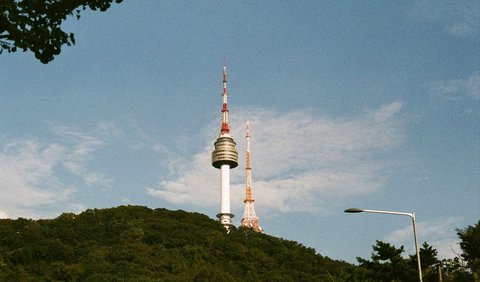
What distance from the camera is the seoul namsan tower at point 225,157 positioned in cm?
12575

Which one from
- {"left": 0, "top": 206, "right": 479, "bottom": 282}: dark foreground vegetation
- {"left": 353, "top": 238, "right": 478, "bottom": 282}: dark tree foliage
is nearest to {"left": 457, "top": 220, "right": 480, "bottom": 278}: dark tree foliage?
{"left": 353, "top": 238, "right": 478, "bottom": 282}: dark tree foliage

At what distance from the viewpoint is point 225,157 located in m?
131

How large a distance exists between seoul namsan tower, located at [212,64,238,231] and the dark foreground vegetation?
1672 cm

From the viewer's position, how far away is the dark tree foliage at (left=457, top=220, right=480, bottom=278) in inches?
1449

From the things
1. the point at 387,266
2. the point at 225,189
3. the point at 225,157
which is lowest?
the point at 387,266

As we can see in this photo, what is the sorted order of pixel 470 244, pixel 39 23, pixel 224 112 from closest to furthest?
pixel 39 23
pixel 470 244
pixel 224 112

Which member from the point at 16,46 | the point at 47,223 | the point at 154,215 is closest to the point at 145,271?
the point at 47,223

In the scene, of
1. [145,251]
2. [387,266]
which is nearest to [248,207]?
[145,251]

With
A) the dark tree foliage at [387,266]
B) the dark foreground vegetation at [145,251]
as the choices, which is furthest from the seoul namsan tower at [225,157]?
the dark tree foliage at [387,266]

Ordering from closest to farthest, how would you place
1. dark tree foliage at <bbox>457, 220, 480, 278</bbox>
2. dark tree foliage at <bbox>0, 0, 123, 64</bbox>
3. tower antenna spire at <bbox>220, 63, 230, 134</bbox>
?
1. dark tree foliage at <bbox>0, 0, 123, 64</bbox>
2. dark tree foliage at <bbox>457, 220, 480, 278</bbox>
3. tower antenna spire at <bbox>220, 63, 230, 134</bbox>

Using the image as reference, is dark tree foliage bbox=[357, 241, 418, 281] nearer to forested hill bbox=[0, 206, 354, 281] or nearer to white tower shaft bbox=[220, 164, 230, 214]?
forested hill bbox=[0, 206, 354, 281]

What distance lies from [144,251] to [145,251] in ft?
0.58

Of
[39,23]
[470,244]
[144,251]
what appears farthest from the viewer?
[144,251]

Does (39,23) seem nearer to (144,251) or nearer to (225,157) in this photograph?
(144,251)
